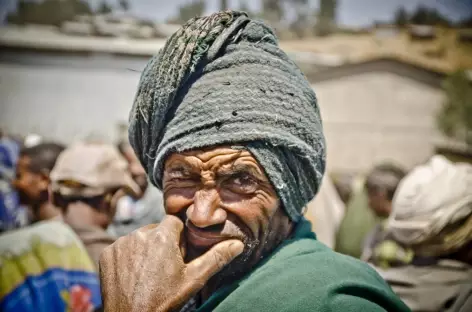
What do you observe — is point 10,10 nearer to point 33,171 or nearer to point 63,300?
point 33,171

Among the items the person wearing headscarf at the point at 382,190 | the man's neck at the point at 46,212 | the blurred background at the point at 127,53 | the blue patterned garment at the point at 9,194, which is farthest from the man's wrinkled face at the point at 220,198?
the person wearing headscarf at the point at 382,190

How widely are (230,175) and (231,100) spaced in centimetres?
22

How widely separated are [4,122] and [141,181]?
1.11 metres

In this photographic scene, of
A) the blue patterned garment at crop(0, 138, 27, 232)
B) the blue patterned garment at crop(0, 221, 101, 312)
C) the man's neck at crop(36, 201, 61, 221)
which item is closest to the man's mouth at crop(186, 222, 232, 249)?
the blue patterned garment at crop(0, 221, 101, 312)

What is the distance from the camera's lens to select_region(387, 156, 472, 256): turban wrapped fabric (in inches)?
89.7

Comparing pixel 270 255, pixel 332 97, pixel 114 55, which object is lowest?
pixel 332 97

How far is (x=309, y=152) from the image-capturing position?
1.45 metres

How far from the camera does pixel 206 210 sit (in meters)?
1.33

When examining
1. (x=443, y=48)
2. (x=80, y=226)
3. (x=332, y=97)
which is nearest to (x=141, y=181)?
(x=80, y=226)

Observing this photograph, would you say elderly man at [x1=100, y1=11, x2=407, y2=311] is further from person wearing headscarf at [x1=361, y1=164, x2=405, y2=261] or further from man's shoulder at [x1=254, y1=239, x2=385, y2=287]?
person wearing headscarf at [x1=361, y1=164, x2=405, y2=261]

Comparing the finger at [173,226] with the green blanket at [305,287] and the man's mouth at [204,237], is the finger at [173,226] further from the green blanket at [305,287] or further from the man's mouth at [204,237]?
the green blanket at [305,287]

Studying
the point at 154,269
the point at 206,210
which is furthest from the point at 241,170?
the point at 154,269

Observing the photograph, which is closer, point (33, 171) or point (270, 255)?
point (270, 255)

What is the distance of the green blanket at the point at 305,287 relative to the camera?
1325mm
